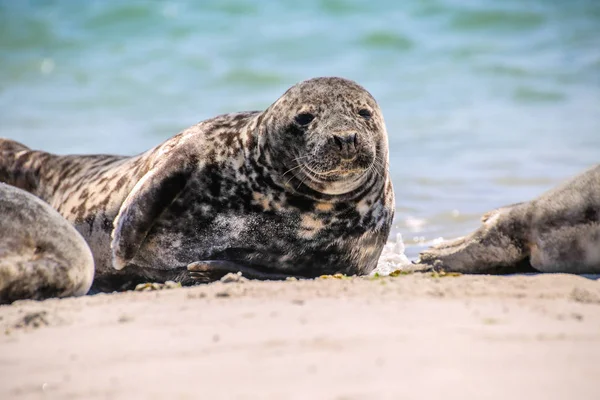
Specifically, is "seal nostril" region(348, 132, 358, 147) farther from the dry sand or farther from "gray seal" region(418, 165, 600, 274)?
the dry sand

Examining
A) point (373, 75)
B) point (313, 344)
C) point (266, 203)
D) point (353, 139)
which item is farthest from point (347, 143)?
point (373, 75)

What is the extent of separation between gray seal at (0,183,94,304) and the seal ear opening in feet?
2.34

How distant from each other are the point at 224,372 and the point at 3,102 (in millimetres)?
15637

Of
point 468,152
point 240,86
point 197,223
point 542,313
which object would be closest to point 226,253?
point 197,223

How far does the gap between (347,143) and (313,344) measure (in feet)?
7.39

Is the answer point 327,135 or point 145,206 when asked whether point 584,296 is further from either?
point 145,206

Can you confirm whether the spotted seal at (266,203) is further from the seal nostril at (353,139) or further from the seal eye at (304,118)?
the seal nostril at (353,139)

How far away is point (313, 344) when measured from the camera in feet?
11.4

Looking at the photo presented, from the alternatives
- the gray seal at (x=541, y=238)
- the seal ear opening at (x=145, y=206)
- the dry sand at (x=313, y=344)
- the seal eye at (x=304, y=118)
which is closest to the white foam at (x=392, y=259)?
the gray seal at (x=541, y=238)

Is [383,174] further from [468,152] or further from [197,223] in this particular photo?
[468,152]

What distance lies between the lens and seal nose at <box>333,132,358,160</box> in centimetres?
557

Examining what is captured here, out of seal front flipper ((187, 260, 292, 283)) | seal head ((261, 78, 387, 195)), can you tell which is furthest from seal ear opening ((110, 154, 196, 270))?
seal head ((261, 78, 387, 195))

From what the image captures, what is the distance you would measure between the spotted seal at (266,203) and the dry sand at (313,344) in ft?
4.75

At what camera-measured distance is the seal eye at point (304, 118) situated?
235 inches
